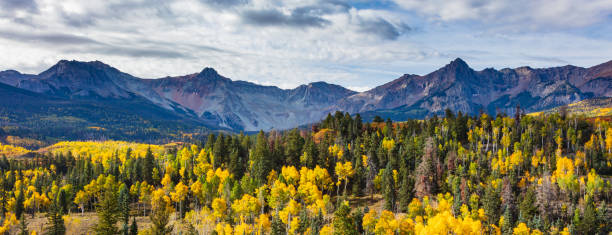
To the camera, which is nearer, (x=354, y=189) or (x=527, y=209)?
(x=527, y=209)

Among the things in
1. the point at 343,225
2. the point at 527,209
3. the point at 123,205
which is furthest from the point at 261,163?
the point at 527,209

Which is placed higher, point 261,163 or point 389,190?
point 261,163

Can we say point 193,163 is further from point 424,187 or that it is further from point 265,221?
point 424,187

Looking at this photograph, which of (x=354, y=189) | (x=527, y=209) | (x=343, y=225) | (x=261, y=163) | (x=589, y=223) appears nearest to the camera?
(x=343, y=225)

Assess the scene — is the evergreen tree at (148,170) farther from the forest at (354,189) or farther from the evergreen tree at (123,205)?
the evergreen tree at (123,205)

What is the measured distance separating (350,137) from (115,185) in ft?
320

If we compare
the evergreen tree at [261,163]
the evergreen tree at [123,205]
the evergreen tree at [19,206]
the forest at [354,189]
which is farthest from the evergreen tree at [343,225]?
the evergreen tree at [19,206]

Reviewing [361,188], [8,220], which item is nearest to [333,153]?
[361,188]

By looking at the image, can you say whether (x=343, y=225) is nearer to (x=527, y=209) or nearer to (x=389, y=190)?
(x=389, y=190)

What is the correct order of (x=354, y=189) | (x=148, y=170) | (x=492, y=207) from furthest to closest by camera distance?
1. (x=148, y=170)
2. (x=354, y=189)
3. (x=492, y=207)

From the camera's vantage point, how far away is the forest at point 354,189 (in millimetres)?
113812

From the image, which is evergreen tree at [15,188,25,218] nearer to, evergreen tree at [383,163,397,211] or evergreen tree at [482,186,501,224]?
evergreen tree at [383,163,397,211]

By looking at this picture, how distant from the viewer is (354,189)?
13888cm

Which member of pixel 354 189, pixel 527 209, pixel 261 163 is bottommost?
pixel 527 209
